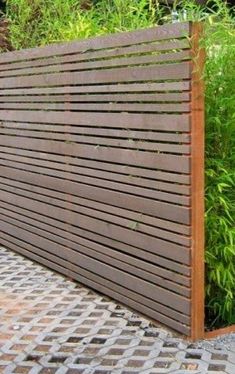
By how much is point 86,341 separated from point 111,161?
1228 mm

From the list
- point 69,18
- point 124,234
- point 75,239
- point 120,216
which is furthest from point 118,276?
point 69,18

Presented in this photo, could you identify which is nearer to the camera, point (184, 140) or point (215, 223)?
point (184, 140)

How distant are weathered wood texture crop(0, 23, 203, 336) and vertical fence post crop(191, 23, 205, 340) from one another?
24 mm

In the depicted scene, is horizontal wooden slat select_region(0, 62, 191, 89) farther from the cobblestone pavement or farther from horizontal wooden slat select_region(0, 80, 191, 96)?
the cobblestone pavement

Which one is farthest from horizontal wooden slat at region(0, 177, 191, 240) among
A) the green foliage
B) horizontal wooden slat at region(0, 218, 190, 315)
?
the green foliage

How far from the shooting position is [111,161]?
417cm

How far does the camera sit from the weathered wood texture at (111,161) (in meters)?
3.54

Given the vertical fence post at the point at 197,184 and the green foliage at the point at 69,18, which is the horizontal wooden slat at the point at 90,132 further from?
the green foliage at the point at 69,18

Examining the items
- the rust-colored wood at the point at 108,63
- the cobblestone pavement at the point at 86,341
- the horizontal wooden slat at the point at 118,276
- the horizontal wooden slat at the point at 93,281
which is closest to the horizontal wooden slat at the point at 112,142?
the rust-colored wood at the point at 108,63

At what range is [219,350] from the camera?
138 inches

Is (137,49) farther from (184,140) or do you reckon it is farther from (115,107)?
(184,140)

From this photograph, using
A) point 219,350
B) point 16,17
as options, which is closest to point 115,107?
point 219,350

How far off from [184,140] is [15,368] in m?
1.58

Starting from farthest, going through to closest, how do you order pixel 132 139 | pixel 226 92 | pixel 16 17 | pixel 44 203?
pixel 16 17, pixel 44 203, pixel 132 139, pixel 226 92
